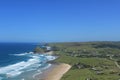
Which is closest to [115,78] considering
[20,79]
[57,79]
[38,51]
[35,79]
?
[57,79]

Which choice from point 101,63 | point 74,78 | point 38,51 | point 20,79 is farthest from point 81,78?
point 38,51

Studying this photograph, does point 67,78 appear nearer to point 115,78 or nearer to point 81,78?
point 81,78

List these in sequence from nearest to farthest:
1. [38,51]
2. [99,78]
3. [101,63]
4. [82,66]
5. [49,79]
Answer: [99,78] < [49,79] < [82,66] < [101,63] < [38,51]

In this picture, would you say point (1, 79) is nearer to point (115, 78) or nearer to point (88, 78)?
point (88, 78)

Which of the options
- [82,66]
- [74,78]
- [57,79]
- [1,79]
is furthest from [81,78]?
[82,66]

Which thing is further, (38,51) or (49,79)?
(38,51)

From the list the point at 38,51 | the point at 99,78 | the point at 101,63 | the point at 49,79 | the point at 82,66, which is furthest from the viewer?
the point at 38,51

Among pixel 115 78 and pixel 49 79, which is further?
pixel 49 79

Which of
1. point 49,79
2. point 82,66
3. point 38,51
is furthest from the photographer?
point 38,51

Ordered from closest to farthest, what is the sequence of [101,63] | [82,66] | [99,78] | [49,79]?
[99,78]
[49,79]
[82,66]
[101,63]
